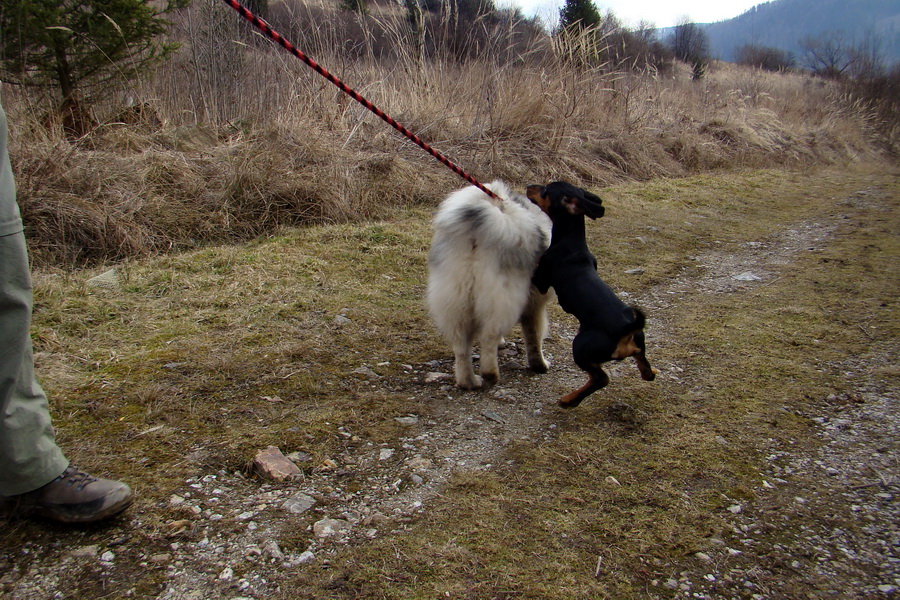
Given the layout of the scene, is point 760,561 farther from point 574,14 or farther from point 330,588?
point 574,14

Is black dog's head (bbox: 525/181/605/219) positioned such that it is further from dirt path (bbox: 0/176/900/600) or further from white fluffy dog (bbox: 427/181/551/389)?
dirt path (bbox: 0/176/900/600)

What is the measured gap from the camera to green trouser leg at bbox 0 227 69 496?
1785 millimetres

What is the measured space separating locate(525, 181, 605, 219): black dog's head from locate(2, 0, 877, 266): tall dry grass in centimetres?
309

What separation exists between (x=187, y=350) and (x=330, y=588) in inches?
73.2

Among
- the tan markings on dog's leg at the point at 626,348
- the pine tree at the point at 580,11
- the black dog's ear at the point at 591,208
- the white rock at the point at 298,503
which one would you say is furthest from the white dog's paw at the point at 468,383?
the pine tree at the point at 580,11

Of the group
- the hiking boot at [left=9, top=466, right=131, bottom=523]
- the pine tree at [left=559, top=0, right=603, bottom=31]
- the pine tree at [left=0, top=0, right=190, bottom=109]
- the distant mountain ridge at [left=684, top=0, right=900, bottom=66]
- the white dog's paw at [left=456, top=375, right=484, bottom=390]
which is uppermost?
the distant mountain ridge at [left=684, top=0, right=900, bottom=66]

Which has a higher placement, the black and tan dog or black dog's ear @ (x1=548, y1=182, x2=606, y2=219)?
black dog's ear @ (x1=548, y1=182, x2=606, y2=219)

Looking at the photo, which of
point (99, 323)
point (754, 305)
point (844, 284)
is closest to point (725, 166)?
point (844, 284)

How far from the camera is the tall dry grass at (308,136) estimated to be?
191 inches

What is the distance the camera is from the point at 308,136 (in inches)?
246

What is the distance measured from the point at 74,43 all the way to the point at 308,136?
215cm

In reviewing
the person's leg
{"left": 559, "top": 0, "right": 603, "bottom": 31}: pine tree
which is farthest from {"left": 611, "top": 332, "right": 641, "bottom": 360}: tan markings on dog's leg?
{"left": 559, "top": 0, "right": 603, "bottom": 31}: pine tree

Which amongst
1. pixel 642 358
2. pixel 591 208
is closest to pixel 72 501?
pixel 642 358

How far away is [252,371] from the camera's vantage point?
308cm
